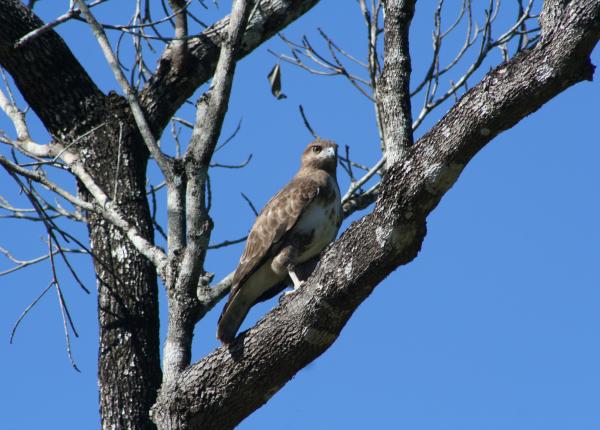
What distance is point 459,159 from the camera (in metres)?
3.67

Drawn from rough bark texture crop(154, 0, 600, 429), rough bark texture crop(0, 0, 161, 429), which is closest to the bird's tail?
rough bark texture crop(0, 0, 161, 429)

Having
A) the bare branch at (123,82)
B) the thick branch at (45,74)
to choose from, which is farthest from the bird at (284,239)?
the thick branch at (45,74)

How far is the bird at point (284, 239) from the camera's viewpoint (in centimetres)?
557

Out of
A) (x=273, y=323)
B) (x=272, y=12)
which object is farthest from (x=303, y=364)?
(x=272, y=12)

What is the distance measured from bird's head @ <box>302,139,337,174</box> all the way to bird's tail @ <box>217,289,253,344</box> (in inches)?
60.9

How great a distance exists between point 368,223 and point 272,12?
2.71 m

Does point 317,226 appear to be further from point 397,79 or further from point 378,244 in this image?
point 378,244

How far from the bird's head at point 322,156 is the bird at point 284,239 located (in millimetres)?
744

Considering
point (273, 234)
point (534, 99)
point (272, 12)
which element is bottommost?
point (534, 99)

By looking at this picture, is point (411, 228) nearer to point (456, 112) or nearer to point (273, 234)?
point (456, 112)

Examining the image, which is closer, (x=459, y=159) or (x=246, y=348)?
(x=459, y=159)

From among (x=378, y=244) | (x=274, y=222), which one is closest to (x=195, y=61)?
(x=274, y=222)

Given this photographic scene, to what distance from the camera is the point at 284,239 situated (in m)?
5.69

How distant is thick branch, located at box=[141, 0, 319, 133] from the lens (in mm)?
6012
